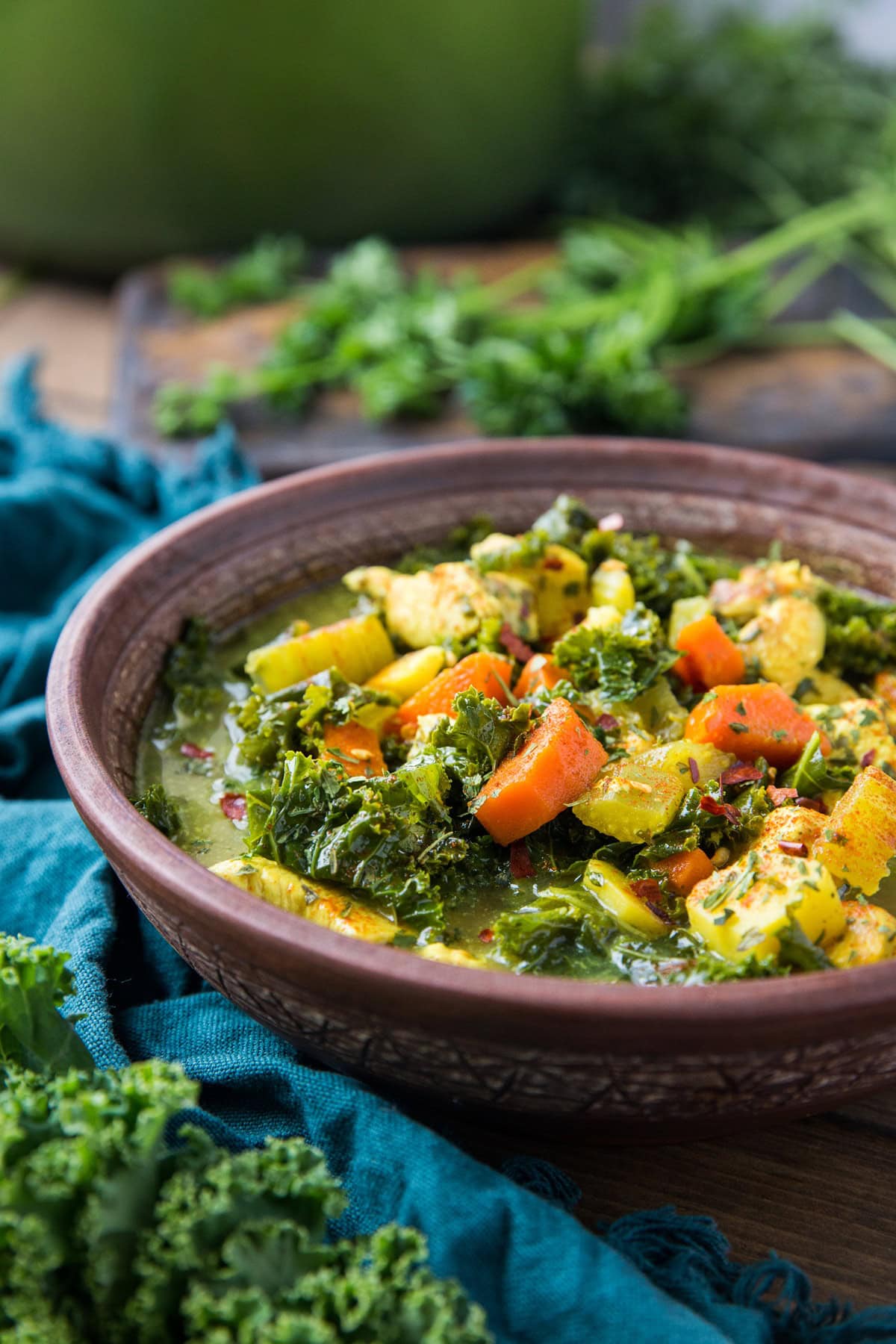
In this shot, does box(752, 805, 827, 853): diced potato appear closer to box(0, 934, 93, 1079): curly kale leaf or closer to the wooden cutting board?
box(0, 934, 93, 1079): curly kale leaf

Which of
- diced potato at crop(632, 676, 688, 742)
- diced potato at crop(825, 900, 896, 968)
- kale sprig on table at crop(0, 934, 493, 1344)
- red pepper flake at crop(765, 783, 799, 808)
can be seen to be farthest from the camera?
diced potato at crop(632, 676, 688, 742)

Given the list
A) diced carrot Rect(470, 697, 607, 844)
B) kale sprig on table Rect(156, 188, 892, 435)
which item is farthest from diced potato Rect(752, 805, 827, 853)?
kale sprig on table Rect(156, 188, 892, 435)

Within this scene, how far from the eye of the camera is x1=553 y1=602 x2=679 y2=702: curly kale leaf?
257 centimetres

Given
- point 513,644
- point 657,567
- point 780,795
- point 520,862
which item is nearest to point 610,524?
point 657,567

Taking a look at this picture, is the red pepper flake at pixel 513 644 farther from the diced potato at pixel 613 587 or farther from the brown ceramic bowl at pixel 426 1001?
the brown ceramic bowl at pixel 426 1001

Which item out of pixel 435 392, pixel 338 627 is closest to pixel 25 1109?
pixel 338 627

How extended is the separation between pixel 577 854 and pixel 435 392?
299 cm

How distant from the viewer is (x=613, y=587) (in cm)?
285

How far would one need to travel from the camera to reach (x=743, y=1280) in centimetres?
201

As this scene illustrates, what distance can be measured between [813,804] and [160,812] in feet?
3.82

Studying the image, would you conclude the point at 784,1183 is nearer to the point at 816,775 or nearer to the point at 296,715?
the point at 816,775

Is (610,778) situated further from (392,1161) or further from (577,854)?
(392,1161)

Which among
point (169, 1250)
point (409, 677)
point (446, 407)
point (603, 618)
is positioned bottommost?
point (446, 407)

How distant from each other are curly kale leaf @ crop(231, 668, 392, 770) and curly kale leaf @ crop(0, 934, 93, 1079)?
0.59 meters
